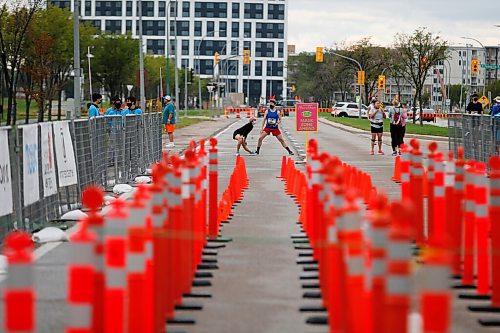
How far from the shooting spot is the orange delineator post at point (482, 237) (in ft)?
31.8

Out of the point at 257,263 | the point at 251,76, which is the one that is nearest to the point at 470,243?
the point at 257,263

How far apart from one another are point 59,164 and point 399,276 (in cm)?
1137

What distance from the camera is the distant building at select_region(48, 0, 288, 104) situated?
16725 cm

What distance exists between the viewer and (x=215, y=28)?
566 ft

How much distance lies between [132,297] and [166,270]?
5.45ft

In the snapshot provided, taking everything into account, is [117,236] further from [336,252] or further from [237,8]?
[237,8]

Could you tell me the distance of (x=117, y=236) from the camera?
21.1 feet

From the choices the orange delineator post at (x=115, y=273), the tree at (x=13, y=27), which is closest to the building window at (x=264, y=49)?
the tree at (x=13, y=27)

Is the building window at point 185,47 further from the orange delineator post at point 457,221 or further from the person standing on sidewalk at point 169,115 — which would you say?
the orange delineator post at point 457,221

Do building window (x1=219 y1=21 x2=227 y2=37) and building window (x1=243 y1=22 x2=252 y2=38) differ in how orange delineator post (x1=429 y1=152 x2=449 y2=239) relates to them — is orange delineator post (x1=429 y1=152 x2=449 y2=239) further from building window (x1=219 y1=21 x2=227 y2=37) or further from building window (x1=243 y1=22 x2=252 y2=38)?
building window (x1=243 y1=22 x2=252 y2=38)

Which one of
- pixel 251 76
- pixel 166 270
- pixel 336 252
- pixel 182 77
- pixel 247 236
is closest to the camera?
pixel 336 252

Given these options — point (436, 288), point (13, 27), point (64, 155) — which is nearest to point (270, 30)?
point (13, 27)

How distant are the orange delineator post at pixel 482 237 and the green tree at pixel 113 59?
7252 cm

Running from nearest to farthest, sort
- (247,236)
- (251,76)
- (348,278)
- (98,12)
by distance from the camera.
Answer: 1. (348,278)
2. (247,236)
3. (98,12)
4. (251,76)
